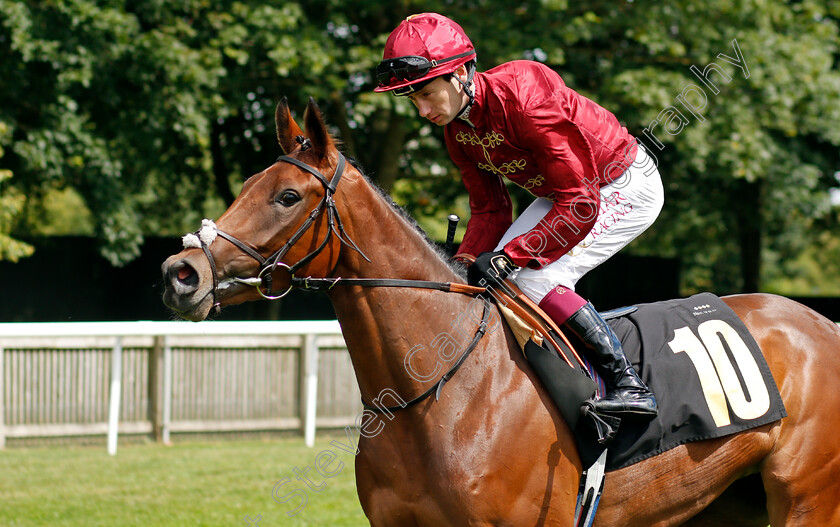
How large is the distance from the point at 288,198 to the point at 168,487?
457 cm

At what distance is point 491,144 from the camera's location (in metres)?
3.32

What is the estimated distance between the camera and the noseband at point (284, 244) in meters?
2.70

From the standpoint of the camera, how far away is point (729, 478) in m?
3.46

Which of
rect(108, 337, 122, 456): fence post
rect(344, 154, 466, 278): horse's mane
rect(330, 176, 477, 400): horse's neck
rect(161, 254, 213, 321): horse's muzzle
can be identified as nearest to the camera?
rect(161, 254, 213, 321): horse's muzzle

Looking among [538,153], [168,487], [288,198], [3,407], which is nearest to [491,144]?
[538,153]

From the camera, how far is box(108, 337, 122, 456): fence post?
781 centimetres

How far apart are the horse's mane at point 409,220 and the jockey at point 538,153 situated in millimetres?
138

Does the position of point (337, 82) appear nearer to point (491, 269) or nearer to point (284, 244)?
point (491, 269)

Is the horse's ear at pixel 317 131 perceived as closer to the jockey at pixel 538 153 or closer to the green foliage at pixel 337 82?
the jockey at pixel 538 153

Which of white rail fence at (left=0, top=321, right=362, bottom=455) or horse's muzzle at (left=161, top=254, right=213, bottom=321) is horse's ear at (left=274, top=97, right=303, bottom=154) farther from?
white rail fence at (left=0, top=321, right=362, bottom=455)

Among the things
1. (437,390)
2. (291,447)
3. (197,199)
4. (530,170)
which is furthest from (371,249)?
(197,199)

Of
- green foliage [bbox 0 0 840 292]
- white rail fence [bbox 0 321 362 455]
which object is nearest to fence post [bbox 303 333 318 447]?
white rail fence [bbox 0 321 362 455]

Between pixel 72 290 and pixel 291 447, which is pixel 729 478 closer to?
pixel 291 447

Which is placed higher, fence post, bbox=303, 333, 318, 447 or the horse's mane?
the horse's mane
